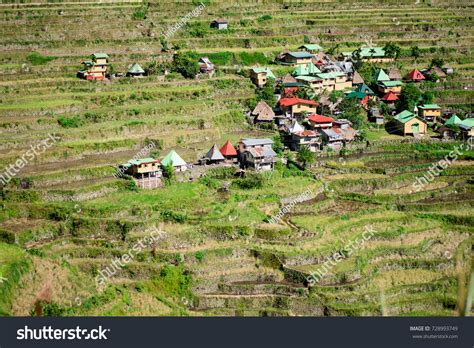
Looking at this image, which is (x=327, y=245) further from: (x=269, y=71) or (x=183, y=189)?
(x=269, y=71)

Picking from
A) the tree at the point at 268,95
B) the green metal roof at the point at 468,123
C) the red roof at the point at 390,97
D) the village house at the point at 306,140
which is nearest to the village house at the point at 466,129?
the green metal roof at the point at 468,123

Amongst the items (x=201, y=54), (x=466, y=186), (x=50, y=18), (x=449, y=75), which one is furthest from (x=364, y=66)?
(x=50, y=18)

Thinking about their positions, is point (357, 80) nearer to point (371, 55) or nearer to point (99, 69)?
point (371, 55)

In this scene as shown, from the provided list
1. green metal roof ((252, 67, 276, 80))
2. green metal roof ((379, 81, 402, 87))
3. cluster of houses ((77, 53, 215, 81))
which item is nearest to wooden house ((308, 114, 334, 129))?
green metal roof ((252, 67, 276, 80))

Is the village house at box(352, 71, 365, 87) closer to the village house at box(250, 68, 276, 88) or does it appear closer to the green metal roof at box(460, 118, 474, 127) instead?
the village house at box(250, 68, 276, 88)

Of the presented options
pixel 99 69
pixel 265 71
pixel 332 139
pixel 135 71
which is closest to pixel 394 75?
pixel 265 71

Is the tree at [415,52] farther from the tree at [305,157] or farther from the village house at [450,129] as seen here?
the tree at [305,157]
